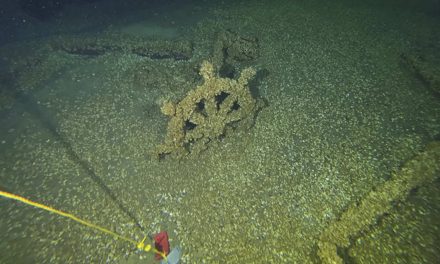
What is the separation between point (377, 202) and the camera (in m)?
4.53

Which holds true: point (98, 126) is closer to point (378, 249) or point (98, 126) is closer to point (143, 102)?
point (143, 102)

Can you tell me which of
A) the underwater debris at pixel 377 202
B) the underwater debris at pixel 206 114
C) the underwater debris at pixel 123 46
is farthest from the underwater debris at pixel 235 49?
the underwater debris at pixel 377 202

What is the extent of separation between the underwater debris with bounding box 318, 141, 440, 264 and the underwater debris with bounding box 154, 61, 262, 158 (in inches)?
109

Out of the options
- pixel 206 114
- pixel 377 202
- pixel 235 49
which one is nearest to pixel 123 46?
pixel 235 49

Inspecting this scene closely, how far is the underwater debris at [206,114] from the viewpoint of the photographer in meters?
5.59

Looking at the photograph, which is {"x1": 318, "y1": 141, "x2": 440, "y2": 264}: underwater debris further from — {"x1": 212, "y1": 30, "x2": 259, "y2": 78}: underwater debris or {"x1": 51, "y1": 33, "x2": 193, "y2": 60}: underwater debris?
{"x1": 51, "y1": 33, "x2": 193, "y2": 60}: underwater debris

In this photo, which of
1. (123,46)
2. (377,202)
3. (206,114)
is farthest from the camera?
(123,46)

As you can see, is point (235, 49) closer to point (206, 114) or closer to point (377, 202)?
point (206, 114)

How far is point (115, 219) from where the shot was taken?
16.6 ft

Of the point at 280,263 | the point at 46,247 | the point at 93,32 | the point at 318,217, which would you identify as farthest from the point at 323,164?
the point at 93,32

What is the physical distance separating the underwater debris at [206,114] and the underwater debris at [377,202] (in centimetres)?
277

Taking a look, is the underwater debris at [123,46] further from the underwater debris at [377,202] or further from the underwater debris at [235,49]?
the underwater debris at [377,202]

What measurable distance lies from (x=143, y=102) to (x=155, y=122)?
0.87 metres

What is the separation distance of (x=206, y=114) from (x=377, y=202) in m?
3.61
